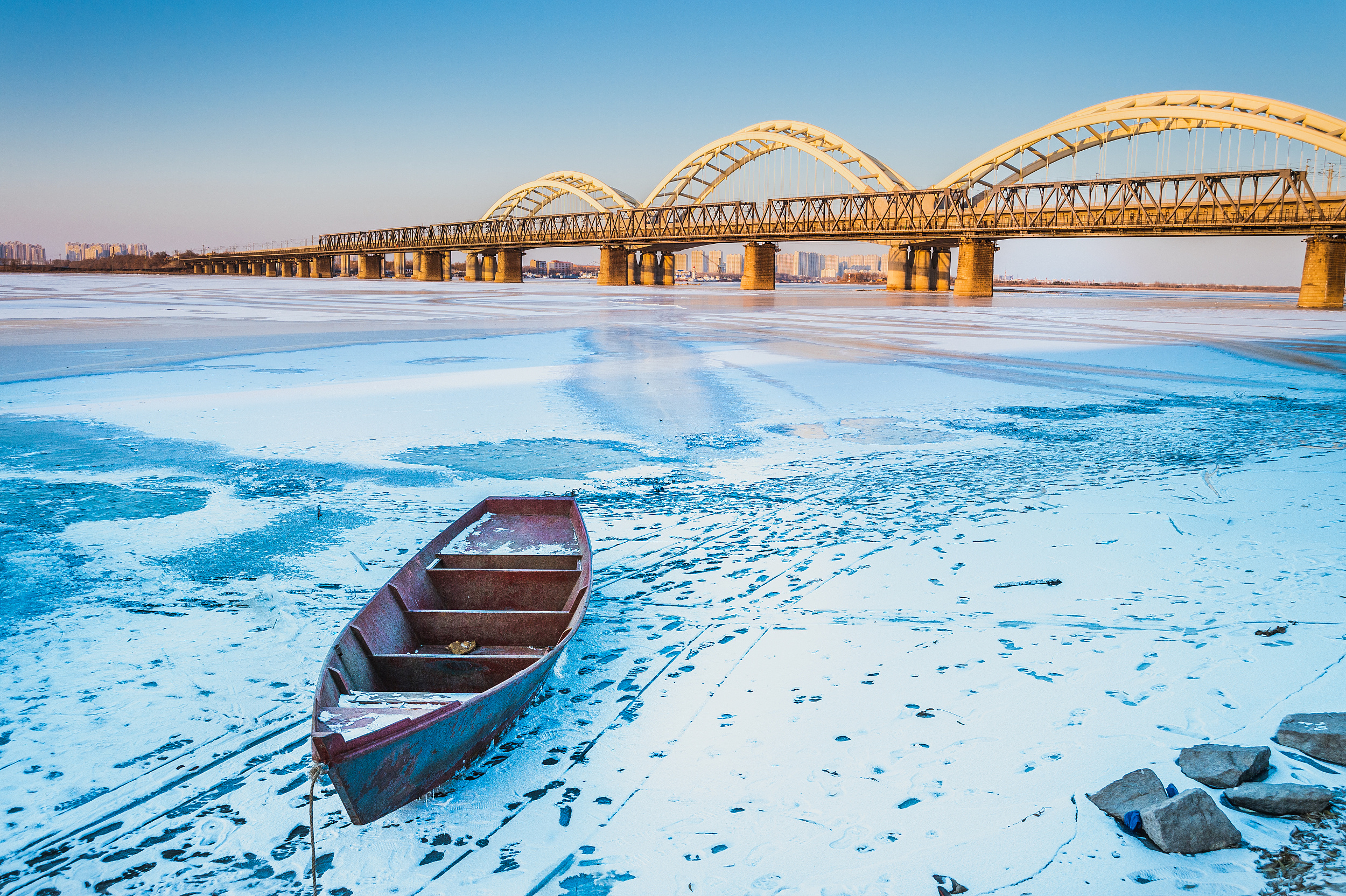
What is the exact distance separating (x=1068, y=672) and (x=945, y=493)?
150 inches

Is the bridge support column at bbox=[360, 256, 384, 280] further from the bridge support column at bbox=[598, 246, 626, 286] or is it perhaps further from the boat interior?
the boat interior

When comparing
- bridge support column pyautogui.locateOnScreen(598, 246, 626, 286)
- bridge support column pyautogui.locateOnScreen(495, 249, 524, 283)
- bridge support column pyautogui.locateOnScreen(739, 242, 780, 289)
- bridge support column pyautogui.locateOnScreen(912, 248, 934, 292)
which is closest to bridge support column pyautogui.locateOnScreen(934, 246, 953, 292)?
bridge support column pyautogui.locateOnScreen(912, 248, 934, 292)

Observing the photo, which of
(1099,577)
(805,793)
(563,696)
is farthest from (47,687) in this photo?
(1099,577)

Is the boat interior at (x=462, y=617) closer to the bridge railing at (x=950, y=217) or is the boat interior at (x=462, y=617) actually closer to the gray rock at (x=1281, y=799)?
the gray rock at (x=1281, y=799)

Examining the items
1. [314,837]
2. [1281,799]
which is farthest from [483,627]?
[1281,799]

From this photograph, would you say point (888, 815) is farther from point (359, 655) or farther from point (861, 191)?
point (861, 191)

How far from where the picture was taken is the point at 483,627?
197 inches

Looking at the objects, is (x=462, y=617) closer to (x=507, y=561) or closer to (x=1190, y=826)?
(x=507, y=561)

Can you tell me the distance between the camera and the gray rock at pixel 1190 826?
3217 mm

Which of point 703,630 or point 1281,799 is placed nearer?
point 1281,799

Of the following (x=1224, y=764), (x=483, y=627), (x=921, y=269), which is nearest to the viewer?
(x=1224, y=764)

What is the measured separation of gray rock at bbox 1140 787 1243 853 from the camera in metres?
3.22

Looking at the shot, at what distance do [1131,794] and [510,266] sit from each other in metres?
119

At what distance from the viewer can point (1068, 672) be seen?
475 cm
